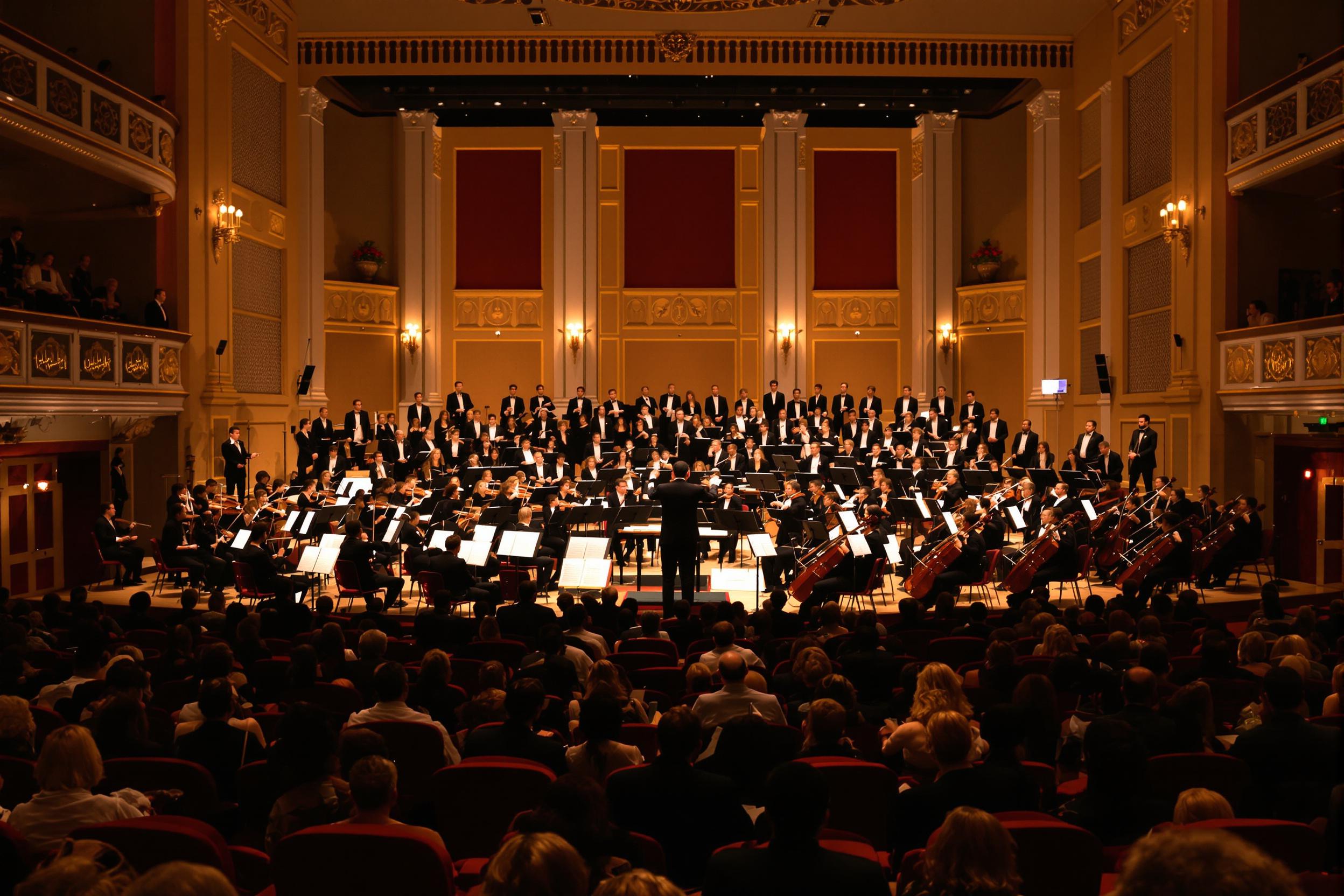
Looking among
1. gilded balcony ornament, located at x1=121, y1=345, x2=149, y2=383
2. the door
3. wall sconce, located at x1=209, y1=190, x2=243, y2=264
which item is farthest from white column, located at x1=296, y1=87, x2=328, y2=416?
the door

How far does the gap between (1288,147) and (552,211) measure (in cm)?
1390

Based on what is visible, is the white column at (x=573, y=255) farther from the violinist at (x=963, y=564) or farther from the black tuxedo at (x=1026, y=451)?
the violinist at (x=963, y=564)

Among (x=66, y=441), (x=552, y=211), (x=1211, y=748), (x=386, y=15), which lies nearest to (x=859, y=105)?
(x=552, y=211)

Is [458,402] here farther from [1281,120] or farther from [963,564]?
[1281,120]

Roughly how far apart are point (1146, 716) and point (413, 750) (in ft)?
9.76

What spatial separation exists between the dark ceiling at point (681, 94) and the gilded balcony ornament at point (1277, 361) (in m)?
9.45

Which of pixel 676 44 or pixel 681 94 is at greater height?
A: pixel 676 44

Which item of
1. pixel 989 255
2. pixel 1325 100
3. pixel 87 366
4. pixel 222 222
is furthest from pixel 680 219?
pixel 87 366

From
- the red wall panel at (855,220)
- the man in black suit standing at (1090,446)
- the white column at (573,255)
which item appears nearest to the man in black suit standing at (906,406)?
the man in black suit standing at (1090,446)

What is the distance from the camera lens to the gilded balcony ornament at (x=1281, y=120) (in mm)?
12617

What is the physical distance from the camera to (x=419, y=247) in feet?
70.6

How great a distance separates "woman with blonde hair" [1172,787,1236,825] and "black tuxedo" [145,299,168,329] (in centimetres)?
1412

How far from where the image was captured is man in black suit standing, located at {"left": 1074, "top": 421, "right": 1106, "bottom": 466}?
15.4 meters

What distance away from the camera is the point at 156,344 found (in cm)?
1370
